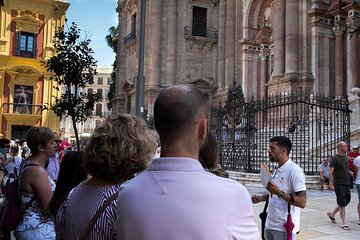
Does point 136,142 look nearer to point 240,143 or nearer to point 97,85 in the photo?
point 240,143

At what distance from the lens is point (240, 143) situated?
15.6 m

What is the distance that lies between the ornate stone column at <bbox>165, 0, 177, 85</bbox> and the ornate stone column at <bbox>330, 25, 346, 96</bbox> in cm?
1157

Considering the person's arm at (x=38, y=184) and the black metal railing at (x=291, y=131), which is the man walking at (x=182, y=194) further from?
the black metal railing at (x=291, y=131)

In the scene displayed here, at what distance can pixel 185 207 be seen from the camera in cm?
149

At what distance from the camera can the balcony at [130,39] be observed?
32469mm

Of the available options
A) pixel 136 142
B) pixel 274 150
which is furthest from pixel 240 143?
pixel 136 142

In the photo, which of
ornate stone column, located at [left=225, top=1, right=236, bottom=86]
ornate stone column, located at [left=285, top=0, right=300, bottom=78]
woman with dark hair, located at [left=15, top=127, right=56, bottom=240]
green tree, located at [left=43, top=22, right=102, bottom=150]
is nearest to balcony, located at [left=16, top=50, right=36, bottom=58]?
ornate stone column, located at [left=225, top=1, right=236, bottom=86]

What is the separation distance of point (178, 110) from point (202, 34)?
29.0 metres

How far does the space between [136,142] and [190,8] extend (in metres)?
28.7

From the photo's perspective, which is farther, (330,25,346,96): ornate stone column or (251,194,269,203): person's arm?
(330,25,346,96): ornate stone column

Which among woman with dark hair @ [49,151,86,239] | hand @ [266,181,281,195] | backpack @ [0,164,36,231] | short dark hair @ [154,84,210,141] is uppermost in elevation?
short dark hair @ [154,84,210,141]

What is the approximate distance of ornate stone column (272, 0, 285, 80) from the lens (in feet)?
71.8

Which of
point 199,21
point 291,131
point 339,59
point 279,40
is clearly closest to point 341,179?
point 291,131

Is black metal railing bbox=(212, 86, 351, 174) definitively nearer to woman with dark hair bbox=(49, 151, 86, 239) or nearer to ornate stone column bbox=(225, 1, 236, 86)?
ornate stone column bbox=(225, 1, 236, 86)
